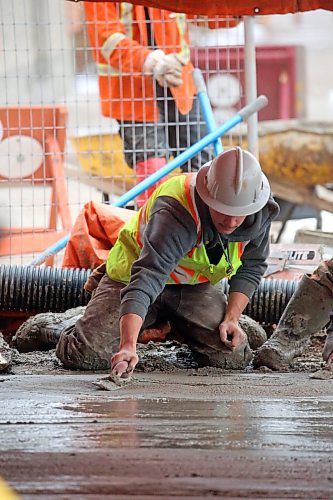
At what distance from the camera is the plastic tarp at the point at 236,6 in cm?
518

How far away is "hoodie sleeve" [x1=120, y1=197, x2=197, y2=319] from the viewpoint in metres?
4.39

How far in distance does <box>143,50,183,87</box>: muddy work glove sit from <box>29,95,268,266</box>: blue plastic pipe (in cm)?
55

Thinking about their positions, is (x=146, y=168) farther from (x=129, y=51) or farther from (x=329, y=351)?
(x=329, y=351)

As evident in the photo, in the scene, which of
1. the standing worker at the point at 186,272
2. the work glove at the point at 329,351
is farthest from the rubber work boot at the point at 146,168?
the work glove at the point at 329,351

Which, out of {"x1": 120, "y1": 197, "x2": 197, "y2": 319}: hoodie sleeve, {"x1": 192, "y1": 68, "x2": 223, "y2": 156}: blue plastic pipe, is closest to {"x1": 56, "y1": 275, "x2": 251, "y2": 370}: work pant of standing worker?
{"x1": 120, "y1": 197, "x2": 197, "y2": 319}: hoodie sleeve

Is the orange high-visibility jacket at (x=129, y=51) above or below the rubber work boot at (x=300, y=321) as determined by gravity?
above

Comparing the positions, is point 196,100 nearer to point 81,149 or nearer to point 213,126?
point 213,126

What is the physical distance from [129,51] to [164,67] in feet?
0.98

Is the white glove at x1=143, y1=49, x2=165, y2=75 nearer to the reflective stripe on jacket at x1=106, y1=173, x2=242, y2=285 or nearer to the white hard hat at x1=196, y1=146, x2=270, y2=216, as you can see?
the reflective stripe on jacket at x1=106, y1=173, x2=242, y2=285

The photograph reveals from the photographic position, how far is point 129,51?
737 cm

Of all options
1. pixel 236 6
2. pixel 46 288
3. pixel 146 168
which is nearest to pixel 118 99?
pixel 146 168

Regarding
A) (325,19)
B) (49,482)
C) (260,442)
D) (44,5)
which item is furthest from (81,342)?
(325,19)

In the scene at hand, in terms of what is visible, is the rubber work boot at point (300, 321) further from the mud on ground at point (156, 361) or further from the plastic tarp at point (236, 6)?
the plastic tarp at point (236, 6)

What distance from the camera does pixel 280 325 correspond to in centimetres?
539
